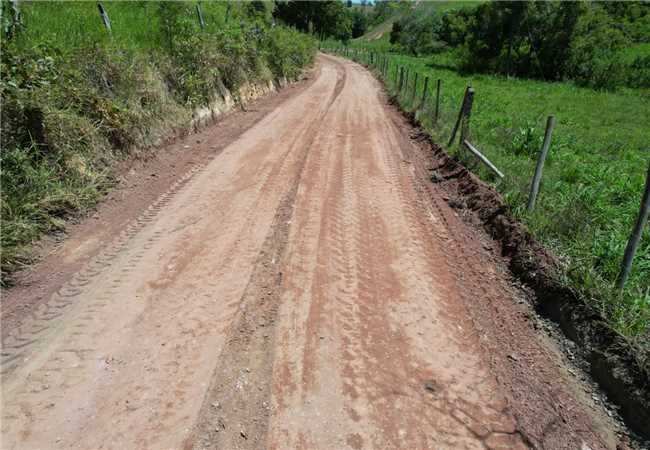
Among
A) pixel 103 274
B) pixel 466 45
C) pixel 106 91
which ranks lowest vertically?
pixel 103 274

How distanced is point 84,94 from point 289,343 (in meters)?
5.63

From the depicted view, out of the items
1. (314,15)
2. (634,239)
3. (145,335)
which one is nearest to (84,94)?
(145,335)

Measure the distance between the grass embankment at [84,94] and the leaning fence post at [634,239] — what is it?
642 centimetres

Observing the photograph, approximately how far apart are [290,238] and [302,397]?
2369 millimetres

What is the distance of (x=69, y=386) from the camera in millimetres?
2914

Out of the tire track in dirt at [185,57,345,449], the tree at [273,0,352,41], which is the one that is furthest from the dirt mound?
the tree at [273,0,352,41]

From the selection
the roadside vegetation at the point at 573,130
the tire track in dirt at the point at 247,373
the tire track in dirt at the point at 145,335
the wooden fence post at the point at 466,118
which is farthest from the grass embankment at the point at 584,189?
the tire track in dirt at the point at 145,335

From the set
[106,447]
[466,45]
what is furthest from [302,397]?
[466,45]

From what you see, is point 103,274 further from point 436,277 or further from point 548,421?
point 548,421

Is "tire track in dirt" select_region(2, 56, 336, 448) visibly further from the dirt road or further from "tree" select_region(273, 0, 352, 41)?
"tree" select_region(273, 0, 352, 41)

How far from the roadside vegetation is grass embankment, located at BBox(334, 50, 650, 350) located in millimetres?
15

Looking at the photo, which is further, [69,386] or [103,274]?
[103,274]

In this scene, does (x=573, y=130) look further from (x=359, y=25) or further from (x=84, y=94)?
(x=359, y=25)

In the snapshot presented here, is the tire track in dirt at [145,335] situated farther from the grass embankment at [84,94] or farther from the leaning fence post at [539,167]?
the leaning fence post at [539,167]
